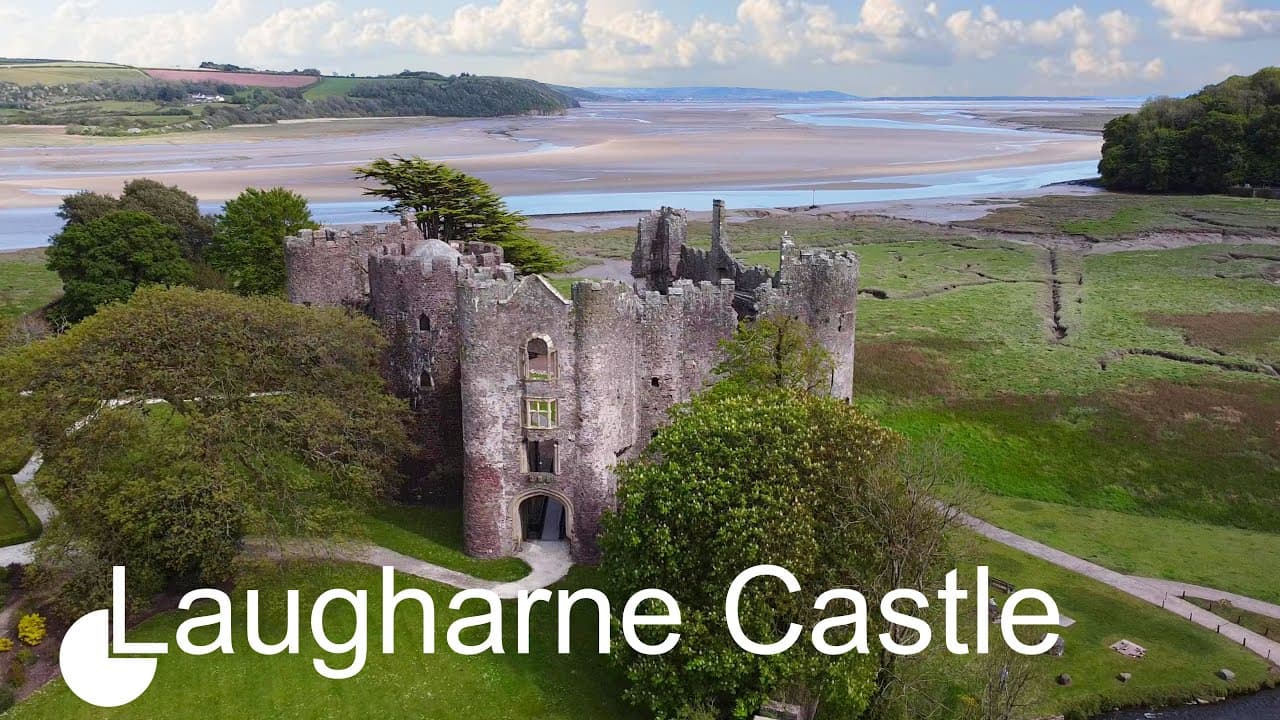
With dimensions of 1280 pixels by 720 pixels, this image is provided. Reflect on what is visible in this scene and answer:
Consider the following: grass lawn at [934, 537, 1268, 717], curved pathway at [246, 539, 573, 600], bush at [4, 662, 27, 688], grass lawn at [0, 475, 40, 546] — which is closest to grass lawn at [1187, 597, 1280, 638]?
grass lawn at [934, 537, 1268, 717]

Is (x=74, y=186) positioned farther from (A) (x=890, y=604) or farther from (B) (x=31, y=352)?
(A) (x=890, y=604)

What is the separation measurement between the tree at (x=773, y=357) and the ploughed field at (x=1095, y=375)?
756 centimetres

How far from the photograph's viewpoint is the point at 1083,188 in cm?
15350

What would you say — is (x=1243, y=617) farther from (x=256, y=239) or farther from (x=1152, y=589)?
(x=256, y=239)

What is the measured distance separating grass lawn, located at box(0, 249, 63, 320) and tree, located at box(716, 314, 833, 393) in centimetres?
6245

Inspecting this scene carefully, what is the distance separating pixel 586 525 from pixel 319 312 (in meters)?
13.6

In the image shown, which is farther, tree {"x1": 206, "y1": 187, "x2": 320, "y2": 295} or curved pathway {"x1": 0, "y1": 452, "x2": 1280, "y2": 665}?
tree {"x1": 206, "y1": 187, "x2": 320, "y2": 295}

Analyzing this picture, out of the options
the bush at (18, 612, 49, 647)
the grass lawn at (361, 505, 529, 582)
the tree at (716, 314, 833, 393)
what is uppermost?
the tree at (716, 314, 833, 393)

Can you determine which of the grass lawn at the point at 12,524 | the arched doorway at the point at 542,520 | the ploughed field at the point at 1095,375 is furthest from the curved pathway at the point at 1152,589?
the grass lawn at the point at 12,524

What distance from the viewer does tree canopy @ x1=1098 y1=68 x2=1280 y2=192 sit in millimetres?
138000

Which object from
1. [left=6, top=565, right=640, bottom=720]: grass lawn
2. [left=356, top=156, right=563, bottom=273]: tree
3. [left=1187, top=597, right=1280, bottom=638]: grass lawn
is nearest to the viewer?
[left=6, top=565, right=640, bottom=720]: grass lawn

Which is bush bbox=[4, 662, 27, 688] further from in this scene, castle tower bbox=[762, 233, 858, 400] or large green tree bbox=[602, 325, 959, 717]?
castle tower bbox=[762, 233, 858, 400]

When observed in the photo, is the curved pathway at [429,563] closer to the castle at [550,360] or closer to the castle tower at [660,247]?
the castle at [550,360]

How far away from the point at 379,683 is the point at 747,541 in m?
12.7
